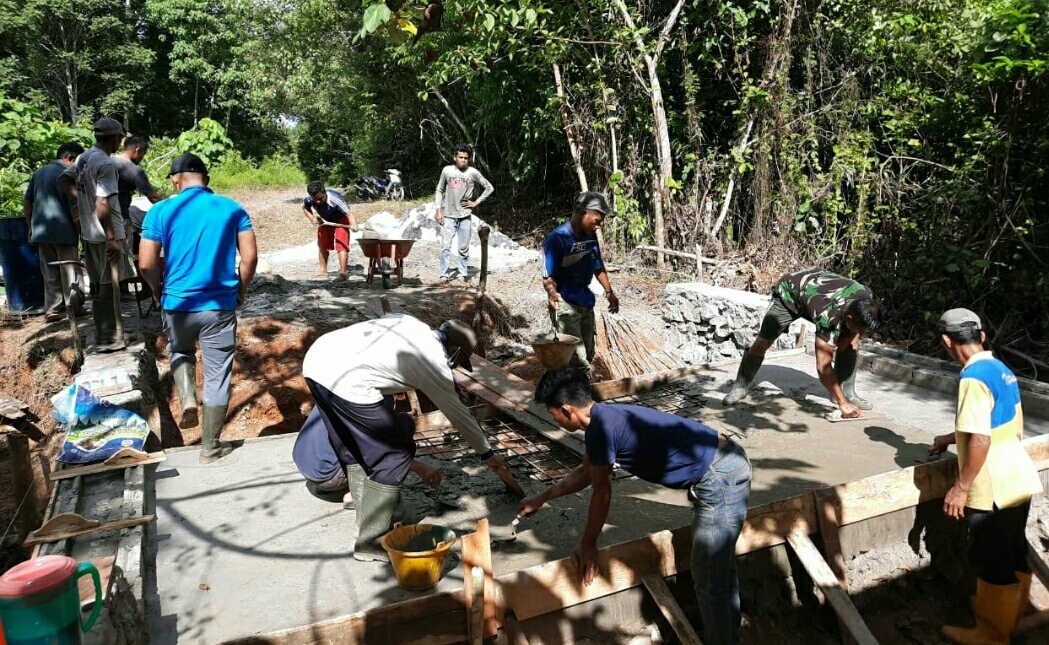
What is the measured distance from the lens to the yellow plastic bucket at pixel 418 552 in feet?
10.2

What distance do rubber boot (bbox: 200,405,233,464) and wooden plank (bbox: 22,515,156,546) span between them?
1.17 metres

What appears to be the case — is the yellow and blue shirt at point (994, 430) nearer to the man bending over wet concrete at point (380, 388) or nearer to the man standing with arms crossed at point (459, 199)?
the man bending over wet concrete at point (380, 388)

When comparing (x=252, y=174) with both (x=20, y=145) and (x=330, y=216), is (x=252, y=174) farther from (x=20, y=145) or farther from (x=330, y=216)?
(x=330, y=216)

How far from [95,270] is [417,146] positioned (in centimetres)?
1468

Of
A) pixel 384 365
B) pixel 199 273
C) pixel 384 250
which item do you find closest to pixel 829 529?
pixel 384 365

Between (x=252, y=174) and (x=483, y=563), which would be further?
(x=252, y=174)

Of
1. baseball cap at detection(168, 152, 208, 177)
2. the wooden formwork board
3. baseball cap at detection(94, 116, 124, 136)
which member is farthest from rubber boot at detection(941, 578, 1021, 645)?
baseball cap at detection(94, 116, 124, 136)

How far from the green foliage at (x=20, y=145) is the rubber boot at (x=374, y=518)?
8.87 metres

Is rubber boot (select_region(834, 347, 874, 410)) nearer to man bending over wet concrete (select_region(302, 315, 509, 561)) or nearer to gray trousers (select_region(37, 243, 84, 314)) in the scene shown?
man bending over wet concrete (select_region(302, 315, 509, 561))

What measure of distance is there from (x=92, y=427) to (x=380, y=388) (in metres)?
2.07

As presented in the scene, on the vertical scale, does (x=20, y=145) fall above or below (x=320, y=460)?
above

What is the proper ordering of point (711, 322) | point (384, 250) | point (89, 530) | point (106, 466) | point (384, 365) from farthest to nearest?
point (384, 250), point (711, 322), point (106, 466), point (384, 365), point (89, 530)

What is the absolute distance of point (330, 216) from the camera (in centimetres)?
970

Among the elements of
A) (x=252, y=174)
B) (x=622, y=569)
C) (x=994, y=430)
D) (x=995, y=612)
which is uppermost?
(x=252, y=174)
